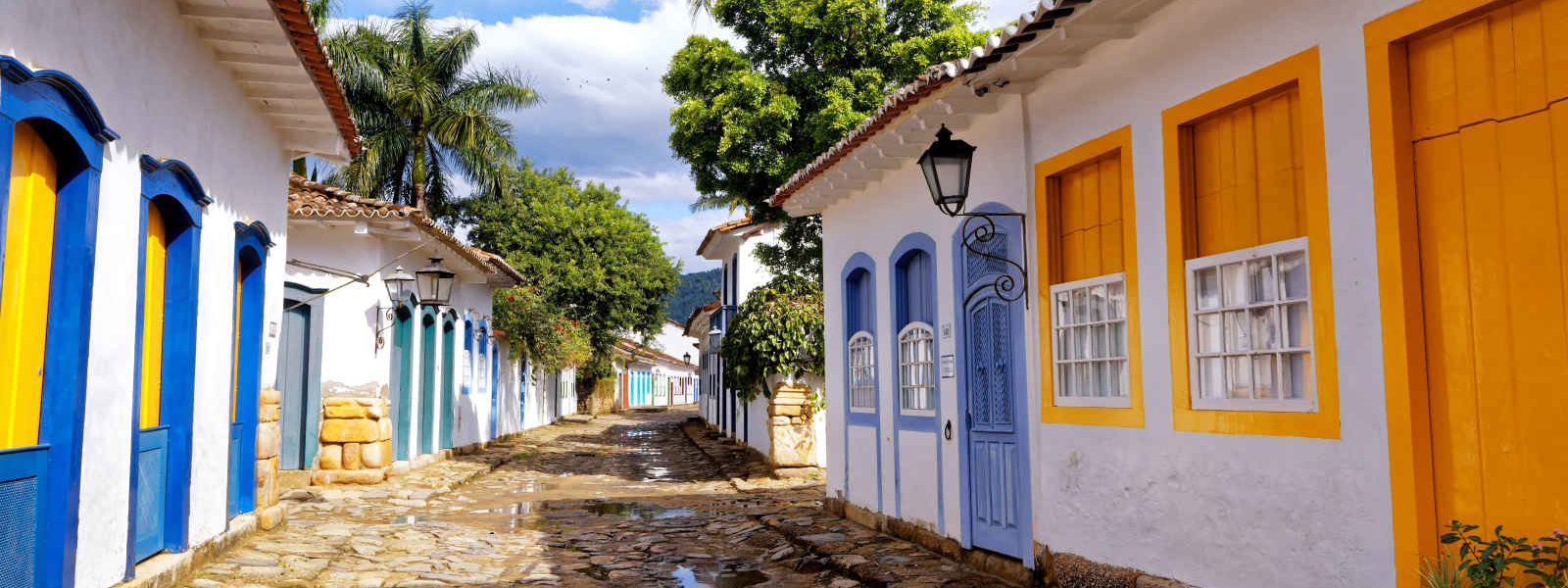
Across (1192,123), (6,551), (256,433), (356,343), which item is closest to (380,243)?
(356,343)

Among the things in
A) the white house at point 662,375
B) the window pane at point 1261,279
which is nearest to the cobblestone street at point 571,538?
the window pane at point 1261,279

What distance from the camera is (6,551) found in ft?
15.9

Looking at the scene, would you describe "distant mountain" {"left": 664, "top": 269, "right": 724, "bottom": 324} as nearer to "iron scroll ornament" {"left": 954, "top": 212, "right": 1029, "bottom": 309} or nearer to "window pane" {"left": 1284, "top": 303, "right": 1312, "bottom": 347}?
"iron scroll ornament" {"left": 954, "top": 212, "right": 1029, "bottom": 309}

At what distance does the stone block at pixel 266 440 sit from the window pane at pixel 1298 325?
26.4ft

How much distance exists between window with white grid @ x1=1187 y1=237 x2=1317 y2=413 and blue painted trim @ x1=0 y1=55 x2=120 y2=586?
5463 mm

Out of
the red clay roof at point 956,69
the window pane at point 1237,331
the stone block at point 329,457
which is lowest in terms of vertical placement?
the stone block at point 329,457

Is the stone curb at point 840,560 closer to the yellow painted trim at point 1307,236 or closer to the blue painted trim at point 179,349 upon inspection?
Result: the yellow painted trim at point 1307,236

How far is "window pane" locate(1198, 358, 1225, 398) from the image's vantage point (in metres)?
5.40

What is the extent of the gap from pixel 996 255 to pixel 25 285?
553cm

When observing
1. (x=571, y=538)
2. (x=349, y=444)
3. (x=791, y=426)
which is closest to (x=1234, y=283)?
(x=571, y=538)

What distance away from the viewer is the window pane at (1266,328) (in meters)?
5.01

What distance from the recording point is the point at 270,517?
954 centimetres

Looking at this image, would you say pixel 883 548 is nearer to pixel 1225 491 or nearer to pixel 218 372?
pixel 1225 491

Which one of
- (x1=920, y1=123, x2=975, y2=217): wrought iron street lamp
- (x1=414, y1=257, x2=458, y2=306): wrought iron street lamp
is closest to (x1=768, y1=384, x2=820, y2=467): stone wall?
(x1=414, y1=257, x2=458, y2=306): wrought iron street lamp
